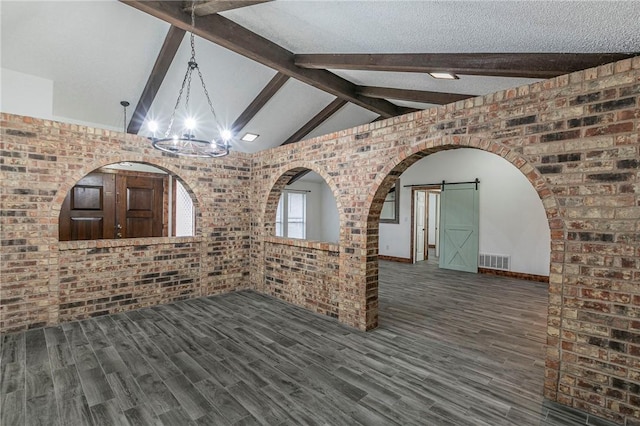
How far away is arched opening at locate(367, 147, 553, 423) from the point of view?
2582mm

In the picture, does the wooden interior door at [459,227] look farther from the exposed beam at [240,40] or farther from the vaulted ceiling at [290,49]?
the exposed beam at [240,40]

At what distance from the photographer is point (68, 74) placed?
4.27 meters

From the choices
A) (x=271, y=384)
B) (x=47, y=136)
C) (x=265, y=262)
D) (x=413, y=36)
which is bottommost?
(x=271, y=384)

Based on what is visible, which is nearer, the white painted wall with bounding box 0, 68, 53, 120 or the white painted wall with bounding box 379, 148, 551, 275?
the white painted wall with bounding box 0, 68, 53, 120

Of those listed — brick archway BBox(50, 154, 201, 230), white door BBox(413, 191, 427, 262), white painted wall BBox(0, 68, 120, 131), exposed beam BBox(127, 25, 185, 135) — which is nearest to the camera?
brick archway BBox(50, 154, 201, 230)

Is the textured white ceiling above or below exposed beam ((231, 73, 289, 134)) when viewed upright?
below

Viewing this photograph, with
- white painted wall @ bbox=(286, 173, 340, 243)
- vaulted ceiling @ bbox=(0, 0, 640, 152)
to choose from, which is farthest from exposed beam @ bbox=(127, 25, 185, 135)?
white painted wall @ bbox=(286, 173, 340, 243)

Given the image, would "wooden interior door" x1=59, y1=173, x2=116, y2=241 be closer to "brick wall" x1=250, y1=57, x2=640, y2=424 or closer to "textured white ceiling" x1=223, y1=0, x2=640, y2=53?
"textured white ceiling" x1=223, y1=0, x2=640, y2=53

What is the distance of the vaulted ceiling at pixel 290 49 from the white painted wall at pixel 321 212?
5084 millimetres

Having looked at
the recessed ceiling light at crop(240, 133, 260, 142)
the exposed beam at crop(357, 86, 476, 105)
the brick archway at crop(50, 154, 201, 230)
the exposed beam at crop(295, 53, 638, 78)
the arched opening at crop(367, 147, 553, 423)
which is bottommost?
the arched opening at crop(367, 147, 553, 423)

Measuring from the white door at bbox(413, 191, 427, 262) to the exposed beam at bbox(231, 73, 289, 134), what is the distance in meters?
5.15

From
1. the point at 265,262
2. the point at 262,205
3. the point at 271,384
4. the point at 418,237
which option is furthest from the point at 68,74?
the point at 418,237

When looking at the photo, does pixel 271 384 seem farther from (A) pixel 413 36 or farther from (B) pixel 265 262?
(A) pixel 413 36

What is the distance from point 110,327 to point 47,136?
2478 millimetres
